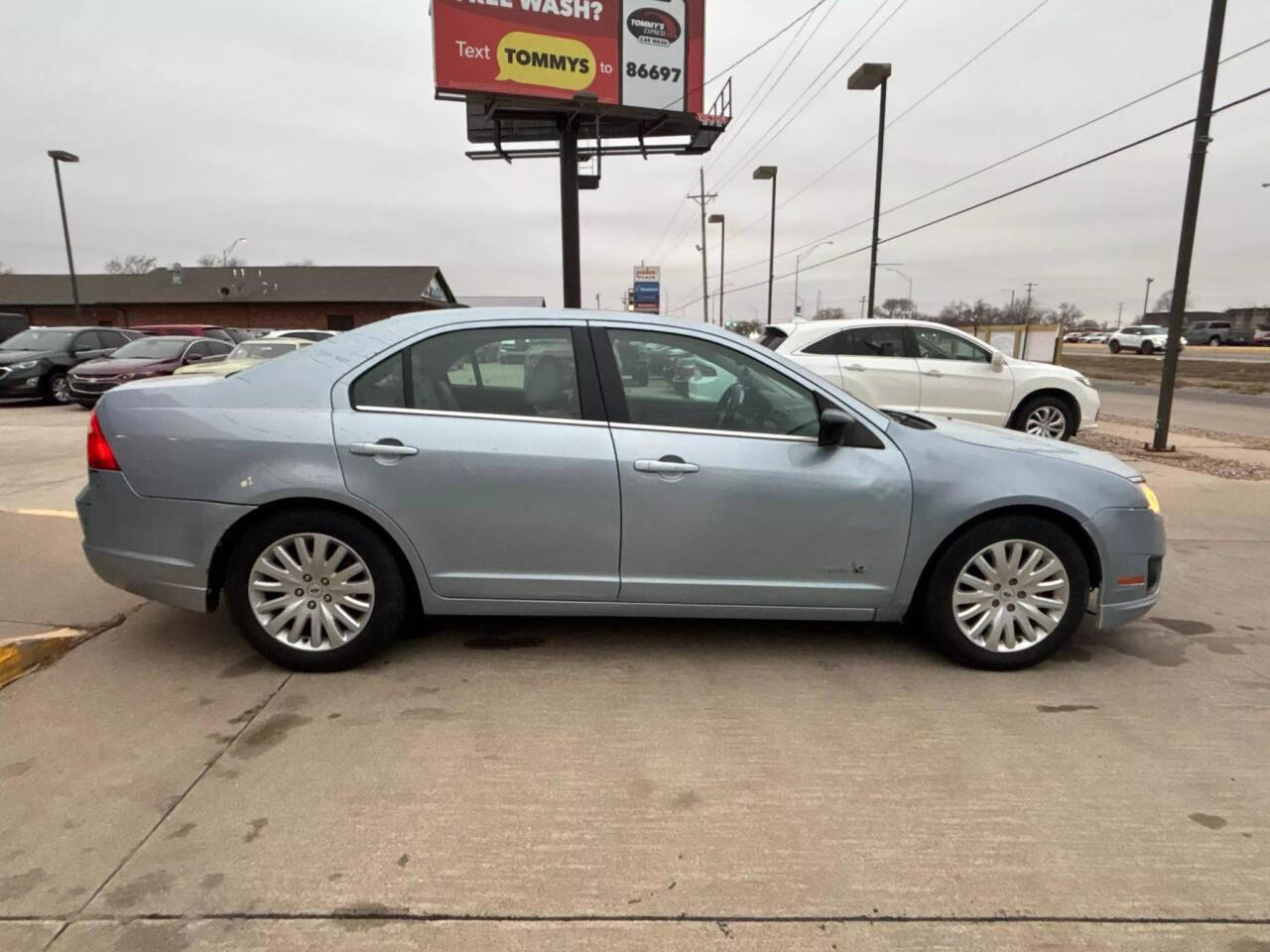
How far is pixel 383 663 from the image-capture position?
3607mm

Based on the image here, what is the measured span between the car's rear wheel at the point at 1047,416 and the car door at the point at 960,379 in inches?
9.8

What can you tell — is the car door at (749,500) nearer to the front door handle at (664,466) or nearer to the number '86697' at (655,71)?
the front door handle at (664,466)

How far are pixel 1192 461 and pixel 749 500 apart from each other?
888 centimetres

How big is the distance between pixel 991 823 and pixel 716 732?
3.29ft

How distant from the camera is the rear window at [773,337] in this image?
393 inches

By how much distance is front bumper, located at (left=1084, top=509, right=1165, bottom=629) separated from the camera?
138 inches

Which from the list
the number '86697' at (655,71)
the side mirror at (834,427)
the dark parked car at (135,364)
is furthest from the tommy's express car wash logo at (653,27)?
the side mirror at (834,427)

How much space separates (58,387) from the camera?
50.9 feet

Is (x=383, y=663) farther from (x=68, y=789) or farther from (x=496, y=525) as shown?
(x=68, y=789)

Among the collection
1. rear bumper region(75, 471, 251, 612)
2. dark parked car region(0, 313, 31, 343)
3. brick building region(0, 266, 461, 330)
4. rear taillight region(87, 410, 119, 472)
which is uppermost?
brick building region(0, 266, 461, 330)

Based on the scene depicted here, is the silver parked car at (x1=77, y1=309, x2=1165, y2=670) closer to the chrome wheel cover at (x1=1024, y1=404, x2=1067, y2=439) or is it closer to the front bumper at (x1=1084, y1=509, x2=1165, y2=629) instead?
the front bumper at (x1=1084, y1=509, x2=1165, y2=629)

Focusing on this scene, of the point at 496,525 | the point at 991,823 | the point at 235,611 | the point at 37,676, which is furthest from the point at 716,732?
the point at 37,676

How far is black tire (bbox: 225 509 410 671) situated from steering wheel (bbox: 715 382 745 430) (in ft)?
5.27

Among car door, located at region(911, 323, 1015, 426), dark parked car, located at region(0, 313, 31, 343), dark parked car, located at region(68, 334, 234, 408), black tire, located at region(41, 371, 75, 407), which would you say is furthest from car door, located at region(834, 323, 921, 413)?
dark parked car, located at region(0, 313, 31, 343)
